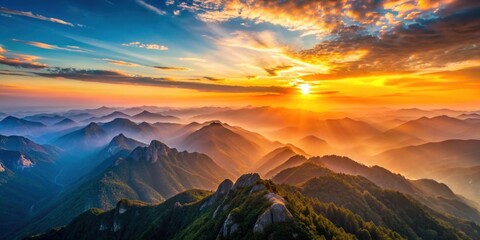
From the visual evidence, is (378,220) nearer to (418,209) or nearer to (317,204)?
(418,209)

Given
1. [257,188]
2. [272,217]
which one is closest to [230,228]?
[272,217]

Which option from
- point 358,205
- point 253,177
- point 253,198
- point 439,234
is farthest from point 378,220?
point 253,198

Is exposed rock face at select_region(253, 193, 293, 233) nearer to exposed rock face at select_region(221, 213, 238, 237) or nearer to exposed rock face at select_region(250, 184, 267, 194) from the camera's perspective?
exposed rock face at select_region(221, 213, 238, 237)

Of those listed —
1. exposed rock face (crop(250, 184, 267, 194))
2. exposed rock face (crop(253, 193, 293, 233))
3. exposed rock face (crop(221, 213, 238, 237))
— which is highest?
exposed rock face (crop(253, 193, 293, 233))

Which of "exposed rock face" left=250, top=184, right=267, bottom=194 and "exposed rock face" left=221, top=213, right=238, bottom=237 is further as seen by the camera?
"exposed rock face" left=250, top=184, right=267, bottom=194

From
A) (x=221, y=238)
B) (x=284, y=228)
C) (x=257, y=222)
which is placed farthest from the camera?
(x=221, y=238)

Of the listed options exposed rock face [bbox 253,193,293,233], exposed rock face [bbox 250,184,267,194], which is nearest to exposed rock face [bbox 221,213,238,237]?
exposed rock face [bbox 253,193,293,233]

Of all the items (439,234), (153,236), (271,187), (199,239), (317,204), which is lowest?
(153,236)

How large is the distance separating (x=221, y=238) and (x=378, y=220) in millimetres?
130231

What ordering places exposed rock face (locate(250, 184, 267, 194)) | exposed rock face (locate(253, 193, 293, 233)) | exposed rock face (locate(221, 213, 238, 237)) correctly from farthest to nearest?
exposed rock face (locate(250, 184, 267, 194)) < exposed rock face (locate(221, 213, 238, 237)) < exposed rock face (locate(253, 193, 293, 233))

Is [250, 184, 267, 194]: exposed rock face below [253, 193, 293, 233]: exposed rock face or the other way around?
below

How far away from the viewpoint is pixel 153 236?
19950 centimetres

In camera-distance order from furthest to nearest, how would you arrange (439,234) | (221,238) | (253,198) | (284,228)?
(439,234) < (253,198) < (221,238) < (284,228)

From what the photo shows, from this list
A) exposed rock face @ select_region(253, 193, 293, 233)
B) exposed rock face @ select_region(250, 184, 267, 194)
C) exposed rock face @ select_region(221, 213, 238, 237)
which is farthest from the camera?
exposed rock face @ select_region(250, 184, 267, 194)
